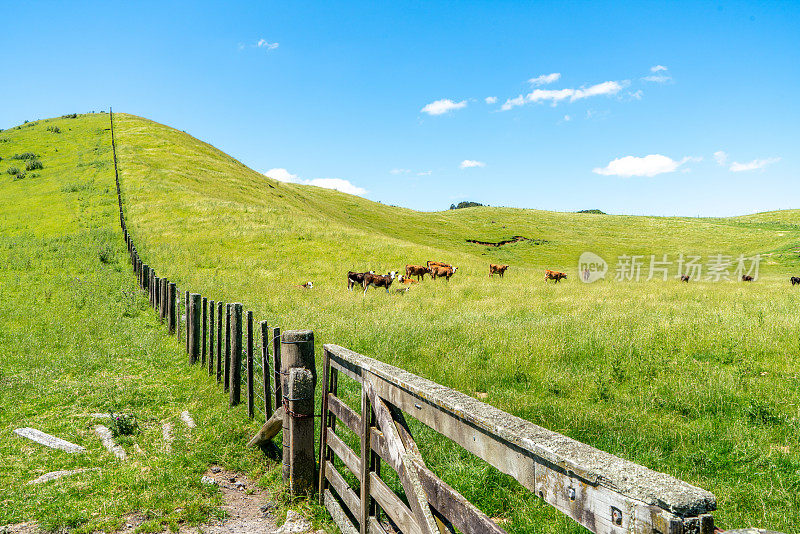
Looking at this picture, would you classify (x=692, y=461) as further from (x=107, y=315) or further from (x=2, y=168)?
(x=2, y=168)

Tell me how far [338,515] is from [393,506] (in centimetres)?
143

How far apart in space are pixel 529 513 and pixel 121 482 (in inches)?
180

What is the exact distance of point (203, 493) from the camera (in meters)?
5.36

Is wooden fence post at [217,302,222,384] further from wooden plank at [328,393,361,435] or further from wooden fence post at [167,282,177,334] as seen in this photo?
wooden plank at [328,393,361,435]

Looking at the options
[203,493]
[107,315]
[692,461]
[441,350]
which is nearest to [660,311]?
[441,350]

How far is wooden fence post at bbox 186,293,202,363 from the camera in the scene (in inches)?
398

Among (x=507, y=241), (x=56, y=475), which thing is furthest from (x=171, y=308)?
(x=507, y=241)

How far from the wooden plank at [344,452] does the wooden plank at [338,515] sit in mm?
428

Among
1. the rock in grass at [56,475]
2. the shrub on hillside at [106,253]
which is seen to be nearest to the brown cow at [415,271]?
the shrub on hillside at [106,253]

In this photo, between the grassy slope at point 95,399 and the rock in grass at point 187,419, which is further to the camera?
the rock in grass at point 187,419

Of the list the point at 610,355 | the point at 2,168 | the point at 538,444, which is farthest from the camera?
the point at 2,168

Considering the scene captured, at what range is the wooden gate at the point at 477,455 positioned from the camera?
146 centimetres

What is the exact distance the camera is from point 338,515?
446cm

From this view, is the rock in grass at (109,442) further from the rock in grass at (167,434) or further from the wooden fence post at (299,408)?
the wooden fence post at (299,408)
